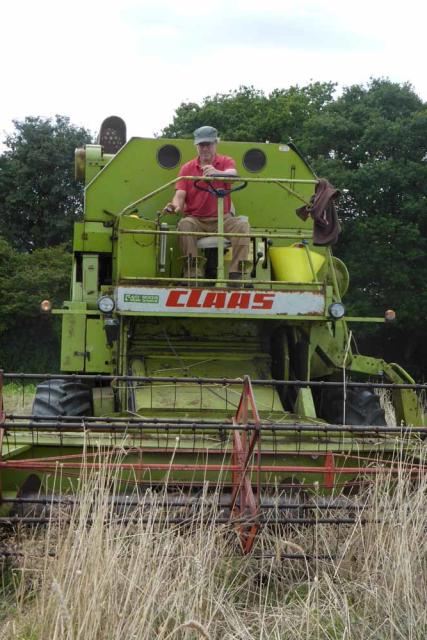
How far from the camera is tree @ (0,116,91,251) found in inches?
1208

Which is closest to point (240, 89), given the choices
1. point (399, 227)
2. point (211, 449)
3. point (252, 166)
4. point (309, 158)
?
point (309, 158)

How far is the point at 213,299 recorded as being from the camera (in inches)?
252

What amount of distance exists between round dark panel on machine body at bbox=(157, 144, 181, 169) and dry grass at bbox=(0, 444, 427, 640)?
390 cm

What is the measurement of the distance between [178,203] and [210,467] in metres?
2.88

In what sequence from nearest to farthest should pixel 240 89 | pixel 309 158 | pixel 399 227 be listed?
pixel 399 227 → pixel 309 158 → pixel 240 89

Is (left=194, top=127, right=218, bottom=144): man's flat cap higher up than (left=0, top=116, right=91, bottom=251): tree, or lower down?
lower down

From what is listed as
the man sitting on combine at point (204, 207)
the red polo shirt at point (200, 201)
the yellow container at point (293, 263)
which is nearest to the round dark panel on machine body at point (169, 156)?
the man sitting on combine at point (204, 207)

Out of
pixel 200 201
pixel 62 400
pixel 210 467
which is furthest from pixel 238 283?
pixel 210 467

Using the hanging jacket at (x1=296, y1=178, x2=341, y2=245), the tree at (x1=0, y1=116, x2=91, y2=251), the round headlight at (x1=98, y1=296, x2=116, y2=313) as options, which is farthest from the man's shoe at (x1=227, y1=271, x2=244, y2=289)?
the tree at (x1=0, y1=116, x2=91, y2=251)

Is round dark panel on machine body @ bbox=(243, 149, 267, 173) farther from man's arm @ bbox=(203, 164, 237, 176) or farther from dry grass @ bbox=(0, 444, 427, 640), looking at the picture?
dry grass @ bbox=(0, 444, 427, 640)

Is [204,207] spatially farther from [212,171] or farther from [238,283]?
[238,283]

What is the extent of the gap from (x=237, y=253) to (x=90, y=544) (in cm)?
352

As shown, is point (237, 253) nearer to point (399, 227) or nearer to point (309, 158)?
point (399, 227)

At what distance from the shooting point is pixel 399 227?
2134 cm
